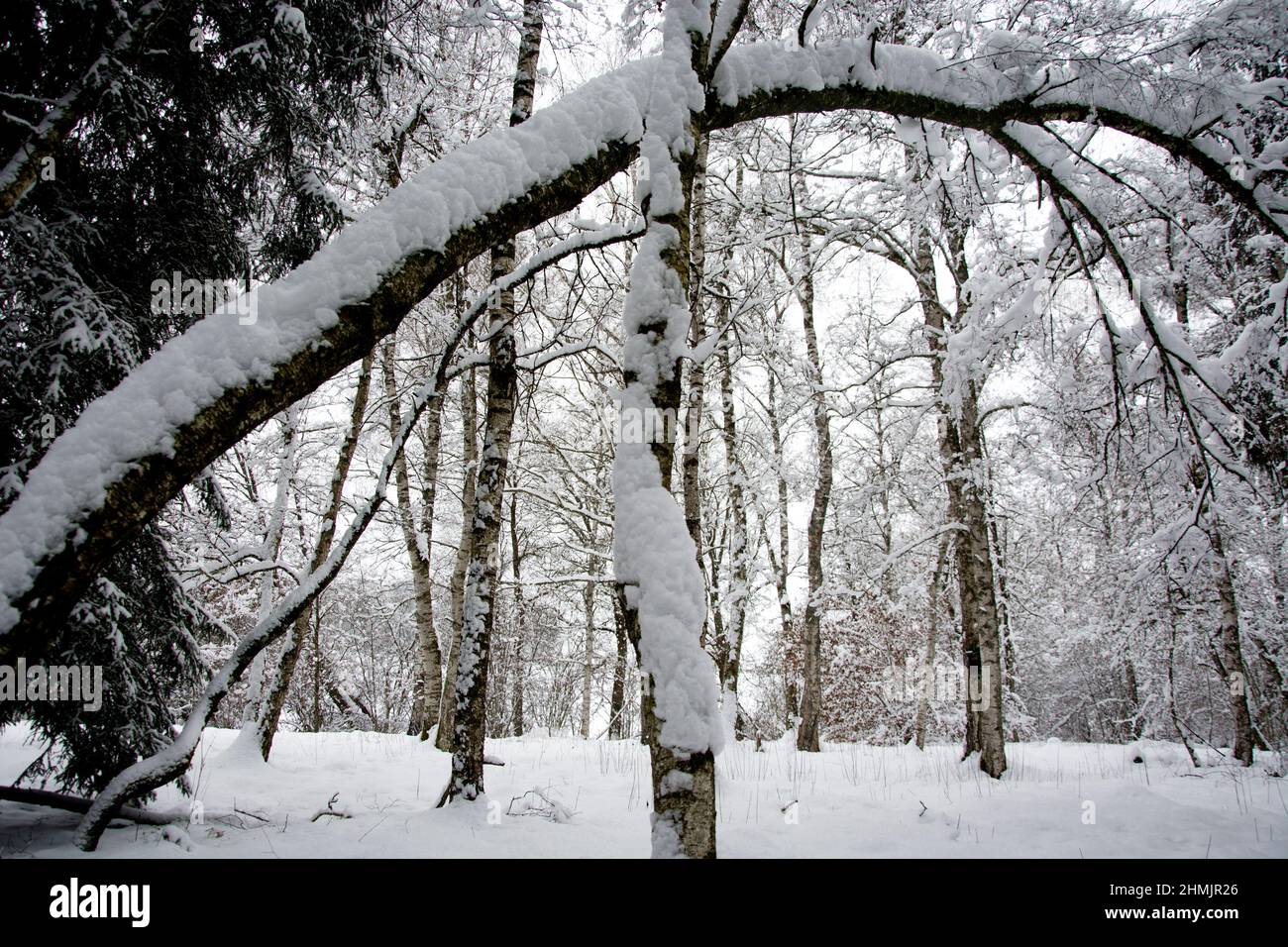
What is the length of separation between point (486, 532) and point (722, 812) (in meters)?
3.04

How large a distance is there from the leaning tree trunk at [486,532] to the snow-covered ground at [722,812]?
15.9 inches

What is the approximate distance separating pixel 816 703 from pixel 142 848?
9653mm

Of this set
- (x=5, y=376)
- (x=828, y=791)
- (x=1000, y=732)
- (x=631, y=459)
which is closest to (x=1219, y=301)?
(x=1000, y=732)

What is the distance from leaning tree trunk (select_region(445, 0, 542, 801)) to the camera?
A: 4.57 metres

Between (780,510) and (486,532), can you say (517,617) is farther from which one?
(486,532)

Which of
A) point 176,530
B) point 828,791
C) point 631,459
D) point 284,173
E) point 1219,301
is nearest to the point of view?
point 631,459

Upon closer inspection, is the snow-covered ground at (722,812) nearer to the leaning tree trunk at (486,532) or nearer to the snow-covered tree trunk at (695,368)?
the leaning tree trunk at (486,532)

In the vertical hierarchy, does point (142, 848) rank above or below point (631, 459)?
below

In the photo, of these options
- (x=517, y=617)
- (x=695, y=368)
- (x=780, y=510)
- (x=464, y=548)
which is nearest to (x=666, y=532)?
(x=695, y=368)

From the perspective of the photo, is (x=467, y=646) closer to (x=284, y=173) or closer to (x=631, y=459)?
(x=631, y=459)

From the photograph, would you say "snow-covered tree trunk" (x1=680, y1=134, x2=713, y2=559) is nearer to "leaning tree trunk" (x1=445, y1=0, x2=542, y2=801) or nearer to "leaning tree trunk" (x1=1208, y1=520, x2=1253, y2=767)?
"leaning tree trunk" (x1=445, y1=0, x2=542, y2=801)

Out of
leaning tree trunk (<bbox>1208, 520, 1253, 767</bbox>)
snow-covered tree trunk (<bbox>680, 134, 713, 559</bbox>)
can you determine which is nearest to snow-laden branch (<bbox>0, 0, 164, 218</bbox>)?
snow-covered tree trunk (<bbox>680, 134, 713, 559</bbox>)

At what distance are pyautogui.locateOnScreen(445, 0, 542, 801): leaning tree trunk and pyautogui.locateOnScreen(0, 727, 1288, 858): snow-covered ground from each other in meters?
0.40
